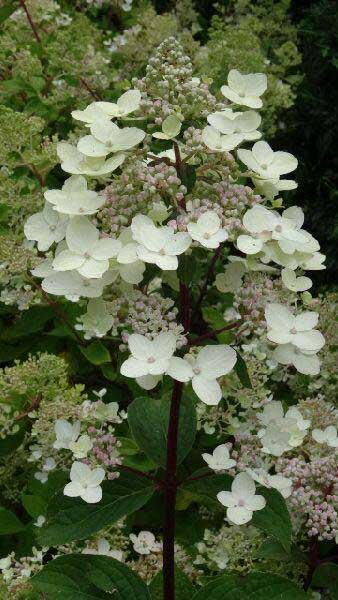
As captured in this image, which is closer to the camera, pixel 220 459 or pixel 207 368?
pixel 207 368

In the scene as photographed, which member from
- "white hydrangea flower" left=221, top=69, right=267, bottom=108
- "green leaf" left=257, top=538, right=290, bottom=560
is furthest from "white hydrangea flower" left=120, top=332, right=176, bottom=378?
"green leaf" left=257, top=538, right=290, bottom=560

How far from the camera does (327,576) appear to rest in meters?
1.62

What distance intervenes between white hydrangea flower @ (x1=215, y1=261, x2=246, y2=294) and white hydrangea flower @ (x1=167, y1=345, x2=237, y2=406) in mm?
155

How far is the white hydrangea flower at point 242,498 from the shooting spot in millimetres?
1225

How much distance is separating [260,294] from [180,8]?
2.83 m

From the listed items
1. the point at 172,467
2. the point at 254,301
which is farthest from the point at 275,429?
the point at 254,301

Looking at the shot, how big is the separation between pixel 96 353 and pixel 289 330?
0.96 m

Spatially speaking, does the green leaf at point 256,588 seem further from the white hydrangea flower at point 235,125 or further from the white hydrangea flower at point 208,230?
the white hydrangea flower at point 235,125

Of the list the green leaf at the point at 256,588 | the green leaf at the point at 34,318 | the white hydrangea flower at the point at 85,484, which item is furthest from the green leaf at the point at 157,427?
the green leaf at the point at 34,318

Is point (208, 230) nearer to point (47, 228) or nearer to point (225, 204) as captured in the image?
point (225, 204)

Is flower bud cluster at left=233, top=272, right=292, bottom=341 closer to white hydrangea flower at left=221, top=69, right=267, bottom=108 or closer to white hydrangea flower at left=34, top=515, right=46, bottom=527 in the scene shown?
white hydrangea flower at left=221, top=69, right=267, bottom=108

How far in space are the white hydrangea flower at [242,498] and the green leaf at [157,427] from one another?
15 centimetres

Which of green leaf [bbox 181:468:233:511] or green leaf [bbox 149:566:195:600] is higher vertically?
green leaf [bbox 181:468:233:511]

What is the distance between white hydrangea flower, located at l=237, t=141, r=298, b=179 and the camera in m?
1.15
